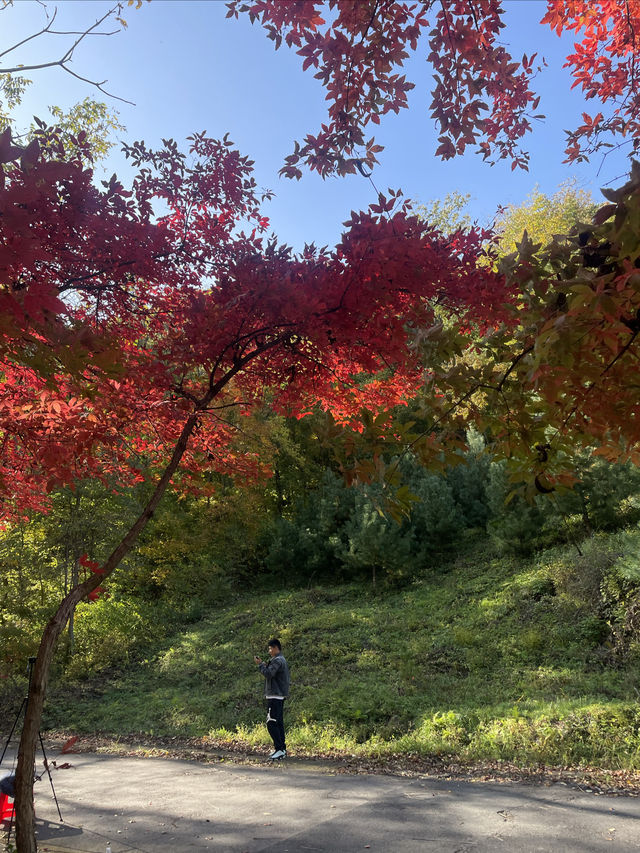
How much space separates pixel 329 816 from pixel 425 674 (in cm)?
501

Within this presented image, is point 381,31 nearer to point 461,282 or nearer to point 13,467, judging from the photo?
point 461,282

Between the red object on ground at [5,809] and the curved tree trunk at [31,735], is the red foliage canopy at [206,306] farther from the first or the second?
the red object on ground at [5,809]

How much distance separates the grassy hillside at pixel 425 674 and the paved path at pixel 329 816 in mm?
1185

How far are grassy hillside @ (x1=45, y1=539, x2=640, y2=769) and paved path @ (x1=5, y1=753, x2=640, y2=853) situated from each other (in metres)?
1.18

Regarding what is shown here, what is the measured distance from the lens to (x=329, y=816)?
3.84 metres

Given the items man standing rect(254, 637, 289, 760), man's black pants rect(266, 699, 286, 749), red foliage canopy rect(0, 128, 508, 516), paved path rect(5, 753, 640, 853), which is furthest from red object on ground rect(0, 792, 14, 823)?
man's black pants rect(266, 699, 286, 749)

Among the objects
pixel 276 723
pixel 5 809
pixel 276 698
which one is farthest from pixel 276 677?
pixel 5 809

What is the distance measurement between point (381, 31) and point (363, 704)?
7.40 metres

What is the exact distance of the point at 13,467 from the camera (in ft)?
16.1

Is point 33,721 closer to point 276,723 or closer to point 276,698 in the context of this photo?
point 276,698

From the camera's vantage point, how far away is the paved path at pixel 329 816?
3.30 meters

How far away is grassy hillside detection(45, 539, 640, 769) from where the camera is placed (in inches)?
228

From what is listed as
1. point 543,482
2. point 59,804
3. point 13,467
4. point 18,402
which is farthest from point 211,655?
point 543,482

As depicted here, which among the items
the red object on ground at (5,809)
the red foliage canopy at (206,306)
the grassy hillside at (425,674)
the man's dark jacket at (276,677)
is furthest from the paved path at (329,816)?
the red foliage canopy at (206,306)
